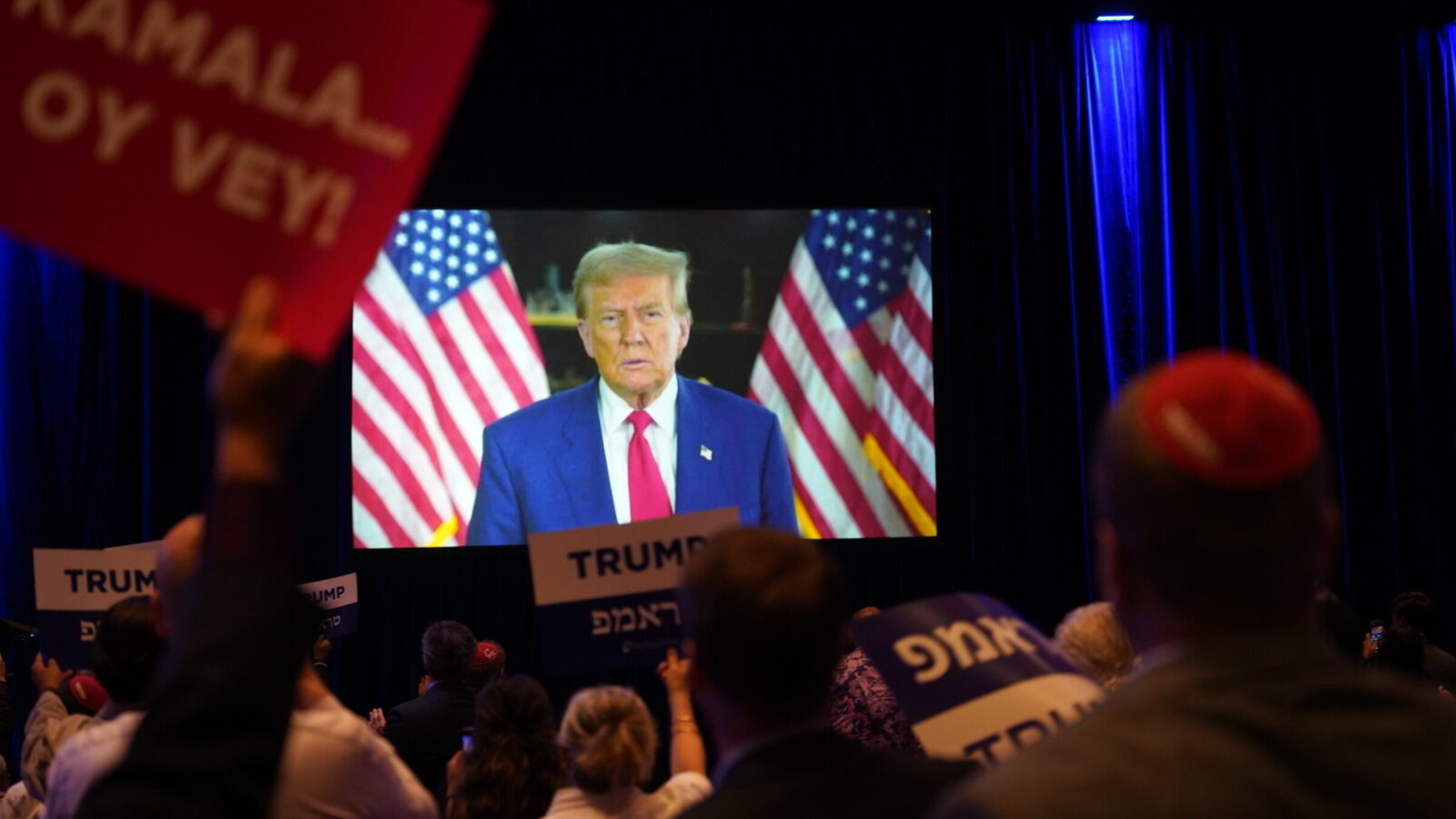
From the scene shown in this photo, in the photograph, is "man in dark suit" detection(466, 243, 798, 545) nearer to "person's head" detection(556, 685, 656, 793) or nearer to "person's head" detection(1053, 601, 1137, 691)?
"person's head" detection(1053, 601, 1137, 691)

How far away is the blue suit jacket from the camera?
796 centimetres

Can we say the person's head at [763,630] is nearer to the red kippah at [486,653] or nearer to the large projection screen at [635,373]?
the red kippah at [486,653]

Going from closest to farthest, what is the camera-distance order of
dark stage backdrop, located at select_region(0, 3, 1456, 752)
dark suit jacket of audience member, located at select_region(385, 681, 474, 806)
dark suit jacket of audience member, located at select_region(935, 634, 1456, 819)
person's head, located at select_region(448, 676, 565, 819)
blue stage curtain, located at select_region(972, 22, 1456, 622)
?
1. dark suit jacket of audience member, located at select_region(935, 634, 1456, 819)
2. person's head, located at select_region(448, 676, 565, 819)
3. dark suit jacket of audience member, located at select_region(385, 681, 474, 806)
4. dark stage backdrop, located at select_region(0, 3, 1456, 752)
5. blue stage curtain, located at select_region(972, 22, 1456, 622)

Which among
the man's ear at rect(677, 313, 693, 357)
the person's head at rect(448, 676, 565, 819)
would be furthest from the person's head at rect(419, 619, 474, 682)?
the man's ear at rect(677, 313, 693, 357)

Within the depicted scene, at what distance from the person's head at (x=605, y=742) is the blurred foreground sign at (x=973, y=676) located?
28.5 inches

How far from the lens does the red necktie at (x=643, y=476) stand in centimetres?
792

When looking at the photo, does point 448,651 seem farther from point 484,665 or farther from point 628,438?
point 628,438

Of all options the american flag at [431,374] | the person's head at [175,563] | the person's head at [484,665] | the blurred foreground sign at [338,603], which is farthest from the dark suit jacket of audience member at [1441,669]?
the person's head at [175,563]

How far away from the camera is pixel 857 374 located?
818cm

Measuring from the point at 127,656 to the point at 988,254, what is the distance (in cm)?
694

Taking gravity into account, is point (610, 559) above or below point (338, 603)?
above

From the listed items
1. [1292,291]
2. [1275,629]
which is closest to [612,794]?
[1275,629]

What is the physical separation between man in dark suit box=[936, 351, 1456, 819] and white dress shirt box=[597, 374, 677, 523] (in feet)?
22.7

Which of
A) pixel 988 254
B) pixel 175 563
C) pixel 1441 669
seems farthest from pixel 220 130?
pixel 988 254
